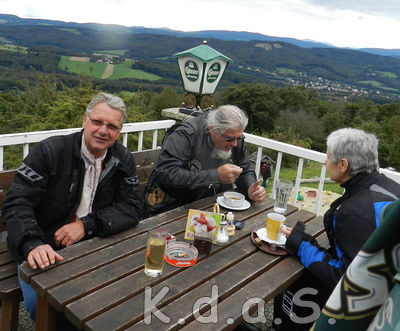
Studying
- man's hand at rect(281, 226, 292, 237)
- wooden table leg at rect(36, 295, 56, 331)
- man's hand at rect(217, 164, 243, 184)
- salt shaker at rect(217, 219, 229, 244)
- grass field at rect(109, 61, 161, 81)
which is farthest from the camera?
grass field at rect(109, 61, 161, 81)

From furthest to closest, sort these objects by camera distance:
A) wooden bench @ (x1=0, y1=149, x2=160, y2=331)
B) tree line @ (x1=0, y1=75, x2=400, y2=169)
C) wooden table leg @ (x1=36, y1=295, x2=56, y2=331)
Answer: tree line @ (x1=0, y1=75, x2=400, y2=169)
wooden bench @ (x1=0, y1=149, x2=160, y2=331)
wooden table leg @ (x1=36, y1=295, x2=56, y2=331)

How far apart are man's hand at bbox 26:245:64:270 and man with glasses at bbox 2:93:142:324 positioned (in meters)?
0.18

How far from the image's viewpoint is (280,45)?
92.5 metres

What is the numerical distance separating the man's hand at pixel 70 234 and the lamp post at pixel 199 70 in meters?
2.09

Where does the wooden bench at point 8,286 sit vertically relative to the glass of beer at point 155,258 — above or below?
below

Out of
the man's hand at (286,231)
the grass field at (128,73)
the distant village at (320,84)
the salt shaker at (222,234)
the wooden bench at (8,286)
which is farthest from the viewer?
the distant village at (320,84)

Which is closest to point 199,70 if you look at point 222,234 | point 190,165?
point 190,165

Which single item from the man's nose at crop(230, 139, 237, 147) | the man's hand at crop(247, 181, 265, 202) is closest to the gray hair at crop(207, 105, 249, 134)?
the man's nose at crop(230, 139, 237, 147)

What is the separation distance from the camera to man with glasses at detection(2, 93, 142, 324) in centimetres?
187

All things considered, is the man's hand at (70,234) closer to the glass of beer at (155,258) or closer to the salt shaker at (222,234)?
the glass of beer at (155,258)

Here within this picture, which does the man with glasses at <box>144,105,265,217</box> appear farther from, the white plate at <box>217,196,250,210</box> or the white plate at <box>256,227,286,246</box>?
the white plate at <box>256,227,286,246</box>

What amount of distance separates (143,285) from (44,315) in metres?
0.42

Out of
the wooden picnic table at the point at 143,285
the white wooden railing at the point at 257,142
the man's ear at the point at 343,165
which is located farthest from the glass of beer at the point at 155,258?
the white wooden railing at the point at 257,142

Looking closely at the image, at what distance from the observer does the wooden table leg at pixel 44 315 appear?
1437 mm
